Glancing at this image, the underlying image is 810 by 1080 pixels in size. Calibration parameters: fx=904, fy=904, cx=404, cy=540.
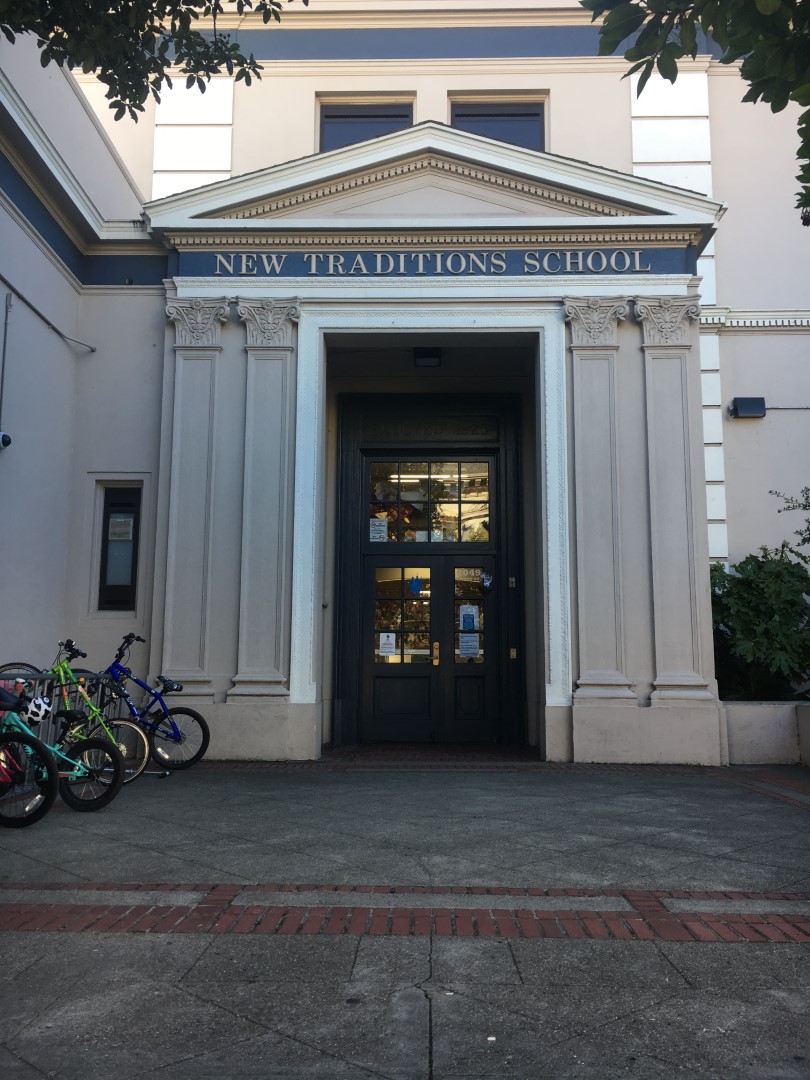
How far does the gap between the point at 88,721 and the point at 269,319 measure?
5155mm

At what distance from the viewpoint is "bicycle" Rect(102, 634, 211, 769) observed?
28.8ft

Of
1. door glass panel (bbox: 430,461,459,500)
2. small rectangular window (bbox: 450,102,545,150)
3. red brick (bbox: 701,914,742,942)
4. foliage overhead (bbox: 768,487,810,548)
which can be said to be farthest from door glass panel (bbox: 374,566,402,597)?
red brick (bbox: 701,914,742,942)

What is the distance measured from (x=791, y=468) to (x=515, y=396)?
12.5 ft

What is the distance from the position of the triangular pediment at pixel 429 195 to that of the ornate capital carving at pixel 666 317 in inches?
34.3

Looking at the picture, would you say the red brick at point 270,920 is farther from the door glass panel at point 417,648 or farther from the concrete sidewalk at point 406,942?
the door glass panel at point 417,648

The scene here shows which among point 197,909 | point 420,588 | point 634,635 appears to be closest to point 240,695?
point 420,588

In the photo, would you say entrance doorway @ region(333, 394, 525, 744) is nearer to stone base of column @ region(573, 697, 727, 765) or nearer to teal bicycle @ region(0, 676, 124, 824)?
stone base of column @ region(573, 697, 727, 765)

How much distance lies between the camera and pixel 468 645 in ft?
39.7

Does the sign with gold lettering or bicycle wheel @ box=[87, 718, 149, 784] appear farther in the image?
the sign with gold lettering

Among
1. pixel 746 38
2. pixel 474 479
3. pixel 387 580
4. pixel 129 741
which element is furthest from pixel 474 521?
pixel 746 38

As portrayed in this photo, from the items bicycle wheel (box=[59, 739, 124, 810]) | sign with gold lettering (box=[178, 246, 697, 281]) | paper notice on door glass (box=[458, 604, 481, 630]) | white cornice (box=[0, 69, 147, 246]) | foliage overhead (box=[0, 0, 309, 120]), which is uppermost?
white cornice (box=[0, 69, 147, 246])

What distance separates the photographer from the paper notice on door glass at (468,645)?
12.1 m

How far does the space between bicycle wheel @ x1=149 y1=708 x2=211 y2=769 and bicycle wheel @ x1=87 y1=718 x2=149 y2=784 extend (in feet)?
1.48

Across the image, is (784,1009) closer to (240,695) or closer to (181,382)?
(240,695)
